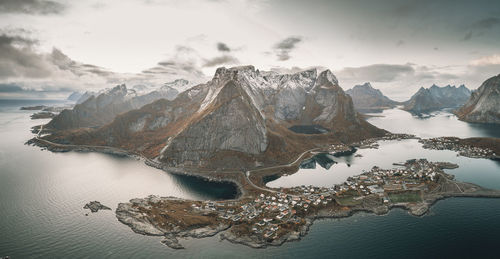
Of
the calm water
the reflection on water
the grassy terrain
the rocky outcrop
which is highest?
the rocky outcrop

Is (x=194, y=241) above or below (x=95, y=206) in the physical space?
below

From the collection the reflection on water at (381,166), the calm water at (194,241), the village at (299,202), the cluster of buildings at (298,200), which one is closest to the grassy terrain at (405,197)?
the village at (299,202)

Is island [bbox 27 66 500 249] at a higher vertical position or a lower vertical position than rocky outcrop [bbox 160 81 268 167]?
lower

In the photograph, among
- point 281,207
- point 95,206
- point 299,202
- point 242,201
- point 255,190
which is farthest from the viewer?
point 255,190

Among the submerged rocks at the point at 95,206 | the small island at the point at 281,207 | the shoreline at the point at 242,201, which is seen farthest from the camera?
the submerged rocks at the point at 95,206

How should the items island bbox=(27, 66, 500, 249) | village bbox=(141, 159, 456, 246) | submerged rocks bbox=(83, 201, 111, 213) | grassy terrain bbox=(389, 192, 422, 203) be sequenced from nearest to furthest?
island bbox=(27, 66, 500, 249)
village bbox=(141, 159, 456, 246)
submerged rocks bbox=(83, 201, 111, 213)
grassy terrain bbox=(389, 192, 422, 203)

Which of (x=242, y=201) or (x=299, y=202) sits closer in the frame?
(x=299, y=202)

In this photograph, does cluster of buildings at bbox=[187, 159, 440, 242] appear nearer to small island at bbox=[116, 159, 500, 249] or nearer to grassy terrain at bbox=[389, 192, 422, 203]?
small island at bbox=[116, 159, 500, 249]

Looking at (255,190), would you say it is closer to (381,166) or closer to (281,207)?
(281,207)

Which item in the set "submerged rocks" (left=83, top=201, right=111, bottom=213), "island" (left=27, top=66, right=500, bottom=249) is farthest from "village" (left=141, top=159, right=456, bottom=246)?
"submerged rocks" (left=83, top=201, right=111, bottom=213)

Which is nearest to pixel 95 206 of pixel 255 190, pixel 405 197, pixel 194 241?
pixel 194 241

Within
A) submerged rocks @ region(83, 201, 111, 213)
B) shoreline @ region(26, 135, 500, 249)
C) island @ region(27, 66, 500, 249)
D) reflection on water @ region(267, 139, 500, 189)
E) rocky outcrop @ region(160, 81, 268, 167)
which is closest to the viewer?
shoreline @ region(26, 135, 500, 249)

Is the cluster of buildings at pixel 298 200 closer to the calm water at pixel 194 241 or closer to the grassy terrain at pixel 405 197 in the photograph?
the grassy terrain at pixel 405 197
